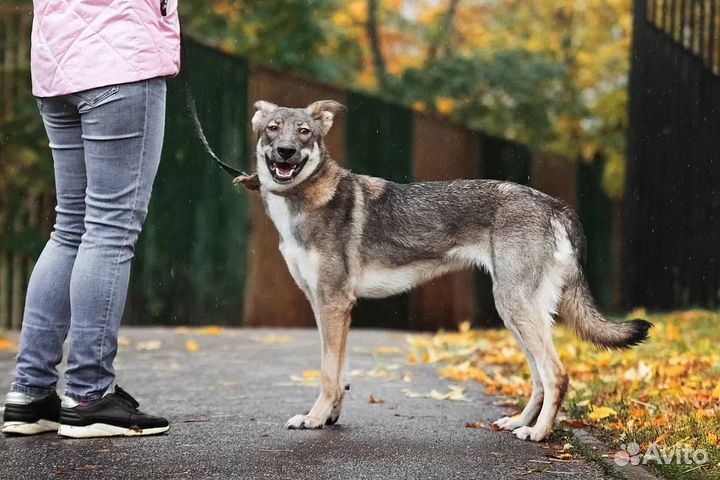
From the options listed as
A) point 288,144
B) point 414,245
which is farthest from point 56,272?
point 414,245

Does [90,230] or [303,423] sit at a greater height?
[90,230]

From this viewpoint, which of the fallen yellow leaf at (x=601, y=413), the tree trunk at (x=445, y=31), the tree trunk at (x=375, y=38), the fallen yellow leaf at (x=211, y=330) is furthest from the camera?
the tree trunk at (x=445, y=31)

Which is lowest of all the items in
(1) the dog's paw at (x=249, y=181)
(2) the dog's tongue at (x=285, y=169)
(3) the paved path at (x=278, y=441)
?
(3) the paved path at (x=278, y=441)

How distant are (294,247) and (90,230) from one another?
1.05m

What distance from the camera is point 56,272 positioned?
4562 millimetres

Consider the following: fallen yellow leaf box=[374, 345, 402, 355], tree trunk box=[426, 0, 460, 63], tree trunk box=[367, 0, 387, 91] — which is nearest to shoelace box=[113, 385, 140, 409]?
fallen yellow leaf box=[374, 345, 402, 355]

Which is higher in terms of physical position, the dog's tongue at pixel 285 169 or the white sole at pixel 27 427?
the dog's tongue at pixel 285 169

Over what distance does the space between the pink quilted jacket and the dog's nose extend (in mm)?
758

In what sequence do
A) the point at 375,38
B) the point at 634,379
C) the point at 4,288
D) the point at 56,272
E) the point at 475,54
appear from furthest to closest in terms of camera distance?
the point at 375,38 < the point at 475,54 < the point at 4,288 < the point at 634,379 < the point at 56,272

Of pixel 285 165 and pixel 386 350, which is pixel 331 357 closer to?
pixel 285 165

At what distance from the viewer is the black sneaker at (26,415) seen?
4.52 meters

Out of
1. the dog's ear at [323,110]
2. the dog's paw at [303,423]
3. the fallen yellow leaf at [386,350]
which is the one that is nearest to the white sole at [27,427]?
the dog's paw at [303,423]

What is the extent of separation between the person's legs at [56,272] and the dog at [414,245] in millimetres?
906

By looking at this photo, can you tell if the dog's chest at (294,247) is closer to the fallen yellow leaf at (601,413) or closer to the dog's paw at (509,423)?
the dog's paw at (509,423)
